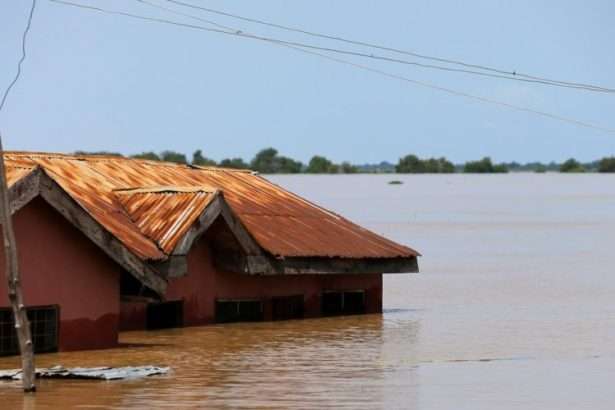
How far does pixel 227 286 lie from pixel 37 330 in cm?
884

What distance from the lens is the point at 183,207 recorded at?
39812mm

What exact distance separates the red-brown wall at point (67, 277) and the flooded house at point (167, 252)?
0.02m

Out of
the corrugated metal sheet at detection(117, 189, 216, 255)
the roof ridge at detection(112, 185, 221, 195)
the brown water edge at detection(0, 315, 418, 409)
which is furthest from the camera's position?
the roof ridge at detection(112, 185, 221, 195)

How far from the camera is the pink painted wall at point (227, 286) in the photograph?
133 feet

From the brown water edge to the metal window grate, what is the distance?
30 centimetres

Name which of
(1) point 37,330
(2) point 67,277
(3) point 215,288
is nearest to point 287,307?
(3) point 215,288

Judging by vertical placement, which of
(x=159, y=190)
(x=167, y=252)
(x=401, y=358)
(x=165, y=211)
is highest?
(x=159, y=190)

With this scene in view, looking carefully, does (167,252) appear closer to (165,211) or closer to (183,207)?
(165,211)

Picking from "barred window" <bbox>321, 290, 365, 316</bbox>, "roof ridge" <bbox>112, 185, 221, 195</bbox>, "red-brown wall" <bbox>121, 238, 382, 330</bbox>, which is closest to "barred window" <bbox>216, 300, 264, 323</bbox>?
"red-brown wall" <bbox>121, 238, 382, 330</bbox>

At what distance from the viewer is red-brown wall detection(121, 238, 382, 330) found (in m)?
39.9

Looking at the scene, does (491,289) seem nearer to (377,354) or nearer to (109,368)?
(377,354)

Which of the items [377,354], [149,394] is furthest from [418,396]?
[377,354]

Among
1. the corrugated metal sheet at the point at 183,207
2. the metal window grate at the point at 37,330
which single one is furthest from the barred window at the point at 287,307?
the metal window grate at the point at 37,330

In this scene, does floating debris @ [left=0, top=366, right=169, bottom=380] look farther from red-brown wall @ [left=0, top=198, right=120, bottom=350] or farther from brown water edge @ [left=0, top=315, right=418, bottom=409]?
red-brown wall @ [left=0, top=198, right=120, bottom=350]
